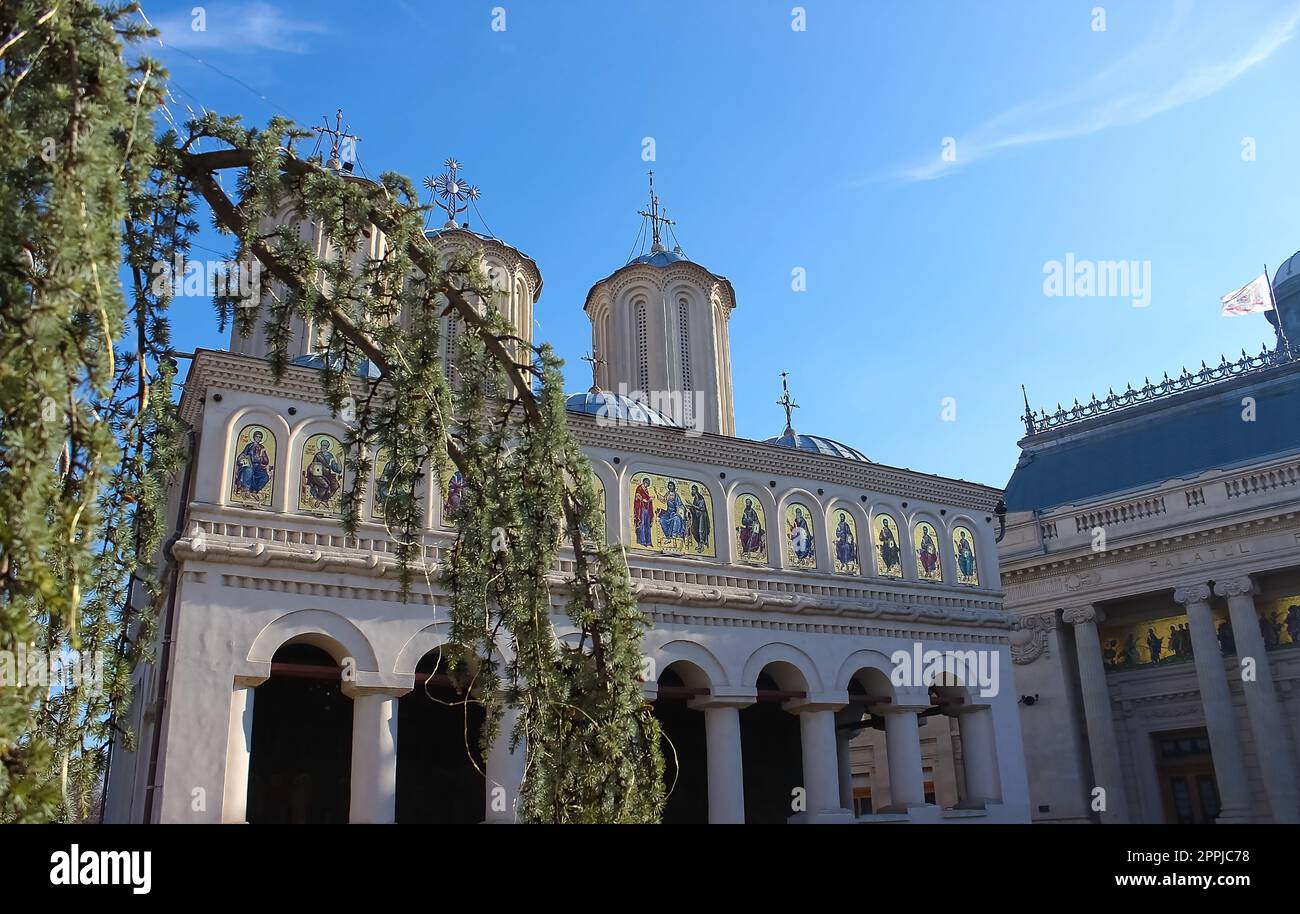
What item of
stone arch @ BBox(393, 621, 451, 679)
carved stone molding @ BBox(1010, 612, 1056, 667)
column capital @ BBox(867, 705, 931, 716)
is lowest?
column capital @ BBox(867, 705, 931, 716)

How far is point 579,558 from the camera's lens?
5133 millimetres

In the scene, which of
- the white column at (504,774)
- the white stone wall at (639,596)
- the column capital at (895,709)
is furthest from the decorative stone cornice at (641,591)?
the white column at (504,774)

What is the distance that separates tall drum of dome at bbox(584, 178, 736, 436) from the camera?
87.4 ft

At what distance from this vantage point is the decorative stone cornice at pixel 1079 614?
2755 centimetres

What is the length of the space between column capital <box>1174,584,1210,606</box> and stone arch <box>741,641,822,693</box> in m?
11.8

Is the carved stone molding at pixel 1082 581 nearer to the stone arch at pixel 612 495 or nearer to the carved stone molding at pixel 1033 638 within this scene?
the carved stone molding at pixel 1033 638

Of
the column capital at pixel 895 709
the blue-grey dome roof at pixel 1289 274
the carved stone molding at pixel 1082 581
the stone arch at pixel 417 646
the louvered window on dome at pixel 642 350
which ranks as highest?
the blue-grey dome roof at pixel 1289 274

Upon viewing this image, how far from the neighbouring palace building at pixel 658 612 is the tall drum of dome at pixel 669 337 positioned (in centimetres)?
6

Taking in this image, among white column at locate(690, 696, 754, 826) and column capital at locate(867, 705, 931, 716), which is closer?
white column at locate(690, 696, 754, 826)

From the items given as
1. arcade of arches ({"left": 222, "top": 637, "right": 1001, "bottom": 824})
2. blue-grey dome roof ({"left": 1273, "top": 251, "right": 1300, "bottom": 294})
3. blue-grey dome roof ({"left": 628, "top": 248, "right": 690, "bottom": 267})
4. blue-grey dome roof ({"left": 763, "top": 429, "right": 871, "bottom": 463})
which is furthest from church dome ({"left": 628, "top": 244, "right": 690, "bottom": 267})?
blue-grey dome roof ({"left": 1273, "top": 251, "right": 1300, "bottom": 294})

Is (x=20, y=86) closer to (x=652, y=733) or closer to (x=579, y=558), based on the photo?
(x=579, y=558)

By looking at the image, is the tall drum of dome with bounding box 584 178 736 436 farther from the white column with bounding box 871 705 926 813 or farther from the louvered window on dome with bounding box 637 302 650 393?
the white column with bounding box 871 705 926 813
